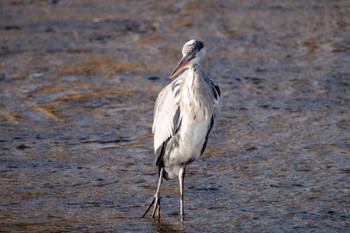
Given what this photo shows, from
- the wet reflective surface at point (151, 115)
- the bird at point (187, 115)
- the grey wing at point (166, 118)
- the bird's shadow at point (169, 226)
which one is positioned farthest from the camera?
the wet reflective surface at point (151, 115)

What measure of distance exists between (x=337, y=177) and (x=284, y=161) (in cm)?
71

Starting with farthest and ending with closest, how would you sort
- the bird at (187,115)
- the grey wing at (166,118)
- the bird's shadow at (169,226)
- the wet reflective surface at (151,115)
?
1. the wet reflective surface at (151,115)
2. the grey wing at (166,118)
3. the bird at (187,115)
4. the bird's shadow at (169,226)

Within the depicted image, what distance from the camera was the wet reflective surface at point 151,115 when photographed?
691 centimetres

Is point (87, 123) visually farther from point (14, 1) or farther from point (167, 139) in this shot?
point (14, 1)

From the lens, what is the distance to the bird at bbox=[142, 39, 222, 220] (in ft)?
21.9

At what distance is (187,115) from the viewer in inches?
264

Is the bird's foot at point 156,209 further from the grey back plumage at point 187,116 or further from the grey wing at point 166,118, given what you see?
the grey wing at point 166,118

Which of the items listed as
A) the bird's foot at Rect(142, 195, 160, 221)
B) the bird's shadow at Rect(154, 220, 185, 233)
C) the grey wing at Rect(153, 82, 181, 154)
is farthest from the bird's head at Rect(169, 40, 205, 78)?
the bird's shadow at Rect(154, 220, 185, 233)

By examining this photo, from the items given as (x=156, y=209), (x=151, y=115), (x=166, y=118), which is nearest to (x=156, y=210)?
(x=156, y=209)

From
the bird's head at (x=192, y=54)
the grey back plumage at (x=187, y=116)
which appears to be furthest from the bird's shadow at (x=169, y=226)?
the bird's head at (x=192, y=54)

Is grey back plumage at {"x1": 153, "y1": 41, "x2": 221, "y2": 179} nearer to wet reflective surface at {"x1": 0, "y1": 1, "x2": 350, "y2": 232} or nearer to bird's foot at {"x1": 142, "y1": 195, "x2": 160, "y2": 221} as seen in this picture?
bird's foot at {"x1": 142, "y1": 195, "x2": 160, "y2": 221}

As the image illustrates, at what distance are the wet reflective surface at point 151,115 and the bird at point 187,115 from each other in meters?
0.52

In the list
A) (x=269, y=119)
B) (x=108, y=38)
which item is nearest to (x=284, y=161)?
(x=269, y=119)

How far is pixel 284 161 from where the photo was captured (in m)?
8.05
